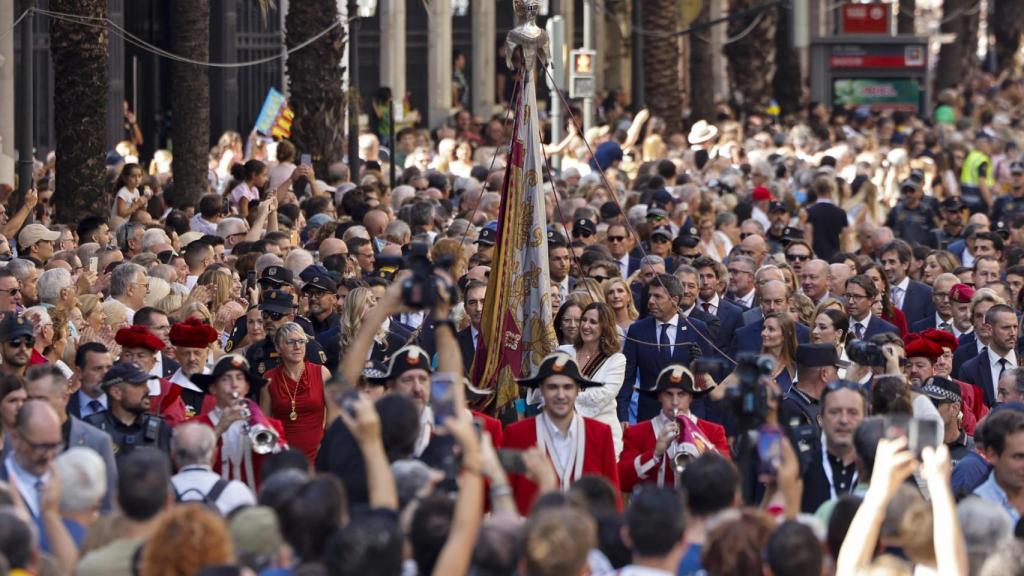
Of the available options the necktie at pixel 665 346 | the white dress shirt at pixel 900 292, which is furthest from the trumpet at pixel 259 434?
the white dress shirt at pixel 900 292

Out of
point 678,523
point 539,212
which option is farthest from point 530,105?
point 678,523

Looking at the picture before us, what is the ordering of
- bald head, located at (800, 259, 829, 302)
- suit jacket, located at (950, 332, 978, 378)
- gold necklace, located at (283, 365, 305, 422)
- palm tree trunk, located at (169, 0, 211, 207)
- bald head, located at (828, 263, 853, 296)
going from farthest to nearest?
palm tree trunk, located at (169, 0, 211, 207) → bald head, located at (828, 263, 853, 296) → bald head, located at (800, 259, 829, 302) → suit jacket, located at (950, 332, 978, 378) → gold necklace, located at (283, 365, 305, 422)

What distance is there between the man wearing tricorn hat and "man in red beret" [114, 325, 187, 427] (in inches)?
69.8

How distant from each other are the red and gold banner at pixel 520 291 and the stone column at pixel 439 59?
30.3m

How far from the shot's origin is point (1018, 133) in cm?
4041

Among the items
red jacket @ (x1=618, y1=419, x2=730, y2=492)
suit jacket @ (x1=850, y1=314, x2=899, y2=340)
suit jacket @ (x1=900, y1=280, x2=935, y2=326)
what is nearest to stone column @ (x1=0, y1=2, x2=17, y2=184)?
suit jacket @ (x1=900, y1=280, x2=935, y2=326)

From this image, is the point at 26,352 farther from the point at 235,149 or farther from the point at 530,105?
the point at 235,149

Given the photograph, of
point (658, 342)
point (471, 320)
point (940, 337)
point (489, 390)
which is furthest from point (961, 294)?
point (489, 390)

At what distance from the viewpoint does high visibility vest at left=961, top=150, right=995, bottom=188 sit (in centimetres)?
2777

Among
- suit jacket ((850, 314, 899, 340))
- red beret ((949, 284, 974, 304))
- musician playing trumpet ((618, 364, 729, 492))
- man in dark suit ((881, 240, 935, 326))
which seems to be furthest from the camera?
man in dark suit ((881, 240, 935, 326))

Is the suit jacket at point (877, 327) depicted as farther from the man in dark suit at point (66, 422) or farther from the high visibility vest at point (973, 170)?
the high visibility vest at point (973, 170)

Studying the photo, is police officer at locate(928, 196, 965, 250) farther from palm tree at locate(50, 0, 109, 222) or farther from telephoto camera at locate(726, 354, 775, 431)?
telephoto camera at locate(726, 354, 775, 431)

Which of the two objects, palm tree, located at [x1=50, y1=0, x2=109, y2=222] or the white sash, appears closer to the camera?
the white sash

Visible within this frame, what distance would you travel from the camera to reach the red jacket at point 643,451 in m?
11.0
